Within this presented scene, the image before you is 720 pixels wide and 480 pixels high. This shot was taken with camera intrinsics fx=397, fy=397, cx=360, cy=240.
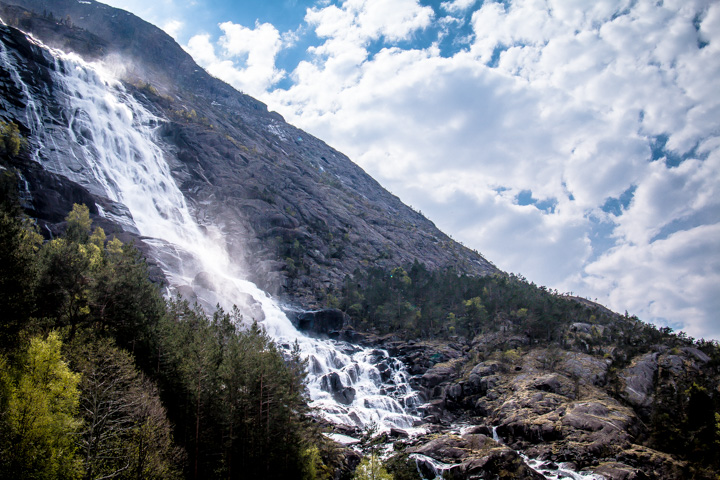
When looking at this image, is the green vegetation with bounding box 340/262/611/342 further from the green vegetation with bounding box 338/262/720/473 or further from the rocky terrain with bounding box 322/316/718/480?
the rocky terrain with bounding box 322/316/718/480

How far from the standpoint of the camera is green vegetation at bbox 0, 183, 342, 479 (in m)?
17.9

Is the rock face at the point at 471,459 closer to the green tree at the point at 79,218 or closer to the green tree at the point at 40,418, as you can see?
the green tree at the point at 40,418

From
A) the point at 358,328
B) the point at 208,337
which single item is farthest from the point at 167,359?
the point at 358,328

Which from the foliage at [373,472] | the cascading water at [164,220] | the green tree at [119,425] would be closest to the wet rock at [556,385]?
the cascading water at [164,220]

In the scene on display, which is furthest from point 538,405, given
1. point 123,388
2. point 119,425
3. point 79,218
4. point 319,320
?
point 79,218

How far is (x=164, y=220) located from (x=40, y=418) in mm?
84220

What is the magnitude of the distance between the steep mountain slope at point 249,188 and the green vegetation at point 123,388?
47.7 meters

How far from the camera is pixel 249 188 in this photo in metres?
121

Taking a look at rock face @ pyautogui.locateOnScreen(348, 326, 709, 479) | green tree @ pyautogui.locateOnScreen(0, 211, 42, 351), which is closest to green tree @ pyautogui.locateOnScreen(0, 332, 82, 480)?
green tree @ pyautogui.locateOnScreen(0, 211, 42, 351)

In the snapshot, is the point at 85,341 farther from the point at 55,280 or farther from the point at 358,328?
the point at 358,328

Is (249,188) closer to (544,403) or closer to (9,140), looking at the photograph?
(9,140)

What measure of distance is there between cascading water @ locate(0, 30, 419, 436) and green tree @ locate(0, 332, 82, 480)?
121 feet

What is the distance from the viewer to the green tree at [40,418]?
1688 cm

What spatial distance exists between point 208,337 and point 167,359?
12.6ft
